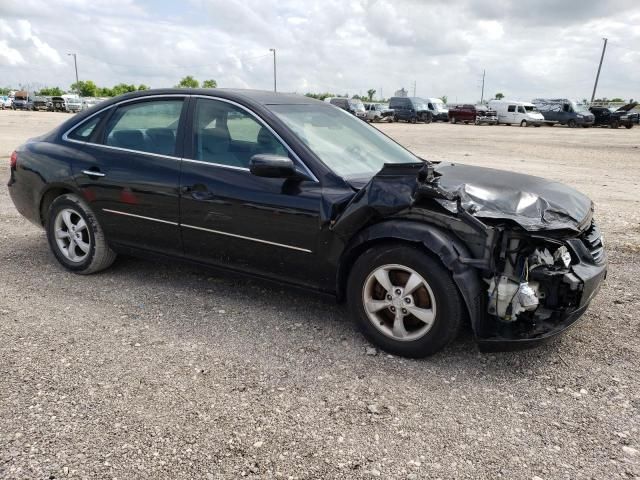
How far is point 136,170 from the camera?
14.0ft

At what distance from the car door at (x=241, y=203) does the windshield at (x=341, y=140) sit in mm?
209

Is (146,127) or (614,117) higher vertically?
(614,117)

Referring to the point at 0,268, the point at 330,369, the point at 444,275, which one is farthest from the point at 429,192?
the point at 0,268

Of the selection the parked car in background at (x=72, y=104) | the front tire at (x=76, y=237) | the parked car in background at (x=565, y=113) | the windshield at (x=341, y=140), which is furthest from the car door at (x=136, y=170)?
the parked car in background at (x=72, y=104)

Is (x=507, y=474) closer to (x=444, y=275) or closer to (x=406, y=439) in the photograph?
(x=406, y=439)

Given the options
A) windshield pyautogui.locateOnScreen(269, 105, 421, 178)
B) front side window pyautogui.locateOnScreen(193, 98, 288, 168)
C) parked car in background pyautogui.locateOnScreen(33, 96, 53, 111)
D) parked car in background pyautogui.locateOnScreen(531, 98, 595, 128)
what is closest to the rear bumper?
windshield pyautogui.locateOnScreen(269, 105, 421, 178)

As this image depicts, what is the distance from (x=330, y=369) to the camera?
3.29 meters

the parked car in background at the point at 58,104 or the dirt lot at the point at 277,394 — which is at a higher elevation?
the parked car in background at the point at 58,104

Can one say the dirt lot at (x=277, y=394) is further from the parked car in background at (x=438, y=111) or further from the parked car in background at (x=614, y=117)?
the parked car in background at (x=438, y=111)

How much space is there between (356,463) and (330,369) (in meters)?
0.85

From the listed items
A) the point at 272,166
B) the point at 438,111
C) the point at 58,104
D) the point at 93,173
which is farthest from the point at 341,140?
the point at 58,104

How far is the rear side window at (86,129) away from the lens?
464 cm

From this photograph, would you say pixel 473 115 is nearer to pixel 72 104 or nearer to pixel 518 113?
pixel 518 113

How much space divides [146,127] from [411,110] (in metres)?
40.3
